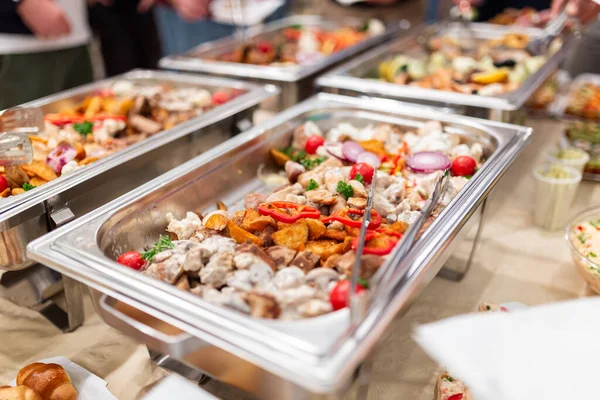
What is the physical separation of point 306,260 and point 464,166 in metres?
0.75

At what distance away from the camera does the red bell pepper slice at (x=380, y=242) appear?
3.97ft

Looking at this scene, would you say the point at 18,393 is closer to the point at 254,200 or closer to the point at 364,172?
the point at 254,200

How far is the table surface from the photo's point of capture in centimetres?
137

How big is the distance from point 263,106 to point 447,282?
117cm

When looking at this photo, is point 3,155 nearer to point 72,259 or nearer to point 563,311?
point 72,259

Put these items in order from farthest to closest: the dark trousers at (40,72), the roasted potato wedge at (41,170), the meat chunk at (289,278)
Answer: the dark trousers at (40,72), the roasted potato wedge at (41,170), the meat chunk at (289,278)

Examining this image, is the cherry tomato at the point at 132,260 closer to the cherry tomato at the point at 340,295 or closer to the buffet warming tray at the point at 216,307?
the buffet warming tray at the point at 216,307

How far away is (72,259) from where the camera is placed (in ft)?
3.73

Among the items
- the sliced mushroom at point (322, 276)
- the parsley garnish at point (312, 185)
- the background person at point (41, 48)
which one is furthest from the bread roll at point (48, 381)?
the background person at point (41, 48)

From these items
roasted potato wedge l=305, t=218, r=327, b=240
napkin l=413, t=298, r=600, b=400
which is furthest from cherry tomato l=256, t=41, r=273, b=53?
napkin l=413, t=298, r=600, b=400

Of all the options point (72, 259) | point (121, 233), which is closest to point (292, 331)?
point (72, 259)

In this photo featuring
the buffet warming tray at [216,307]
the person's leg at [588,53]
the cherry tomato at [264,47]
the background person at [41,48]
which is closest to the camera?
the buffet warming tray at [216,307]

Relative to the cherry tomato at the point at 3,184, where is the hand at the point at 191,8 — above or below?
above

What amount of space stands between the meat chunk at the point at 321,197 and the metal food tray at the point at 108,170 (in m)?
0.62
